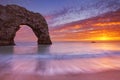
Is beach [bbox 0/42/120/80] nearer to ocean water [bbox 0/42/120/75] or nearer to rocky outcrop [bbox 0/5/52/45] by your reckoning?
ocean water [bbox 0/42/120/75]

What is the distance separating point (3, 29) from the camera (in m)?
39.5

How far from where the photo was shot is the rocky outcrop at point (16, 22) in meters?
39.6

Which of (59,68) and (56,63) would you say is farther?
(56,63)

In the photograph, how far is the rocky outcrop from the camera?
3959cm

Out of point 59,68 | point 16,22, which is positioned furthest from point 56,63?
point 16,22

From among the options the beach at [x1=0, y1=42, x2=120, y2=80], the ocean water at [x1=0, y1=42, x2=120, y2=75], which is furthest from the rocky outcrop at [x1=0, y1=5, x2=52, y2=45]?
the beach at [x1=0, y1=42, x2=120, y2=80]

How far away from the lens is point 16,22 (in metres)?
41.5

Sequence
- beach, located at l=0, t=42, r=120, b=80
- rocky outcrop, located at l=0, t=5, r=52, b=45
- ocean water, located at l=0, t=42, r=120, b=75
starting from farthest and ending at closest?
rocky outcrop, located at l=0, t=5, r=52, b=45
ocean water, located at l=0, t=42, r=120, b=75
beach, located at l=0, t=42, r=120, b=80

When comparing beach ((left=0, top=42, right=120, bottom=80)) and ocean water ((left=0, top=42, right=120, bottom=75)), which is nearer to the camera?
beach ((left=0, top=42, right=120, bottom=80))

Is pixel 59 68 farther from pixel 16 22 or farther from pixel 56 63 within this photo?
pixel 16 22

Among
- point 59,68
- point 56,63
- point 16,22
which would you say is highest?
point 16,22

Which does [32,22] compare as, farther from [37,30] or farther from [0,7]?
[0,7]

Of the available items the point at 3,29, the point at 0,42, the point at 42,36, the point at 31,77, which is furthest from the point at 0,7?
the point at 31,77

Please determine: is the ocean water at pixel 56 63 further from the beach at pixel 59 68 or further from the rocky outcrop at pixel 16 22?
the rocky outcrop at pixel 16 22
